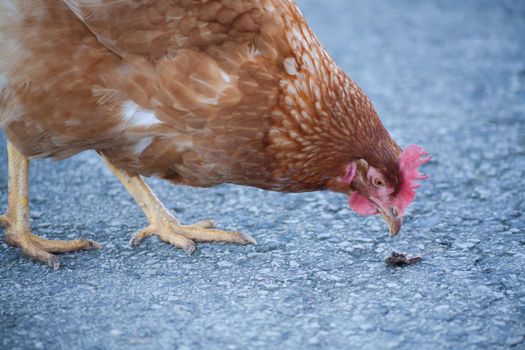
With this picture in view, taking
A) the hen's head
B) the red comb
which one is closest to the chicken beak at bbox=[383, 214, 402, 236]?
the hen's head

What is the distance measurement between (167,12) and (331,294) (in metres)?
1.30

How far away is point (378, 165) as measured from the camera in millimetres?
2852

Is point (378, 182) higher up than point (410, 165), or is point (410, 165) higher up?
point (410, 165)

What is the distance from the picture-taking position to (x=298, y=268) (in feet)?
10.1

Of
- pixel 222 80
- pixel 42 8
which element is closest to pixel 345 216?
pixel 222 80

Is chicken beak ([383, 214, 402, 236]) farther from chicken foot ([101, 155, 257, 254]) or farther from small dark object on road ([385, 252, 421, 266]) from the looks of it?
chicken foot ([101, 155, 257, 254])

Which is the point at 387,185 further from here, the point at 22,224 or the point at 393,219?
the point at 22,224

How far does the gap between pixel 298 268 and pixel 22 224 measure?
1267mm

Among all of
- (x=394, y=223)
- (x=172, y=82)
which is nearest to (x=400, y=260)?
(x=394, y=223)

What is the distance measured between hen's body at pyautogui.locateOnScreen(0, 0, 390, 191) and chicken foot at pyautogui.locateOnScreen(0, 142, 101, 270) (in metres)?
0.35

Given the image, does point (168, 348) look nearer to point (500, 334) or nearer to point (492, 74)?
point (500, 334)

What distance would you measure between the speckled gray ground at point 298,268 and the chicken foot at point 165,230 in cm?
6

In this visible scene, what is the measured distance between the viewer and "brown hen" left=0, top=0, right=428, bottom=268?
8.94 ft

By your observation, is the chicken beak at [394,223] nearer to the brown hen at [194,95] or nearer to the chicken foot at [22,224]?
the brown hen at [194,95]
